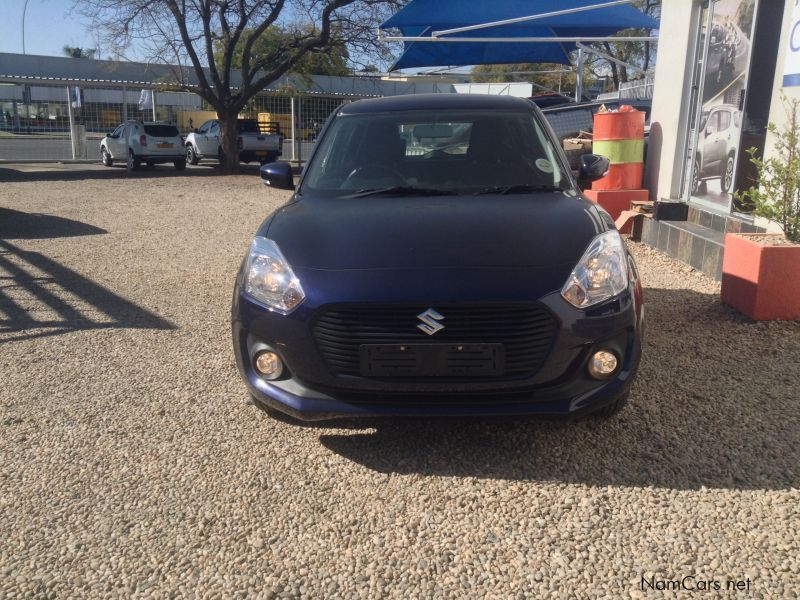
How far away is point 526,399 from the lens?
3.13 m

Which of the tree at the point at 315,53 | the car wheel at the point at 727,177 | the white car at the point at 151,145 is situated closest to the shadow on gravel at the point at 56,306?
the car wheel at the point at 727,177

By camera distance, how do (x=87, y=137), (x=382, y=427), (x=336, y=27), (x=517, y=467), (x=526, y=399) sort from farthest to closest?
(x=87, y=137) < (x=336, y=27) < (x=382, y=427) < (x=517, y=467) < (x=526, y=399)

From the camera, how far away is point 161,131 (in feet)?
80.5

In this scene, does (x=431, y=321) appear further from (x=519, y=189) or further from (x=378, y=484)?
(x=519, y=189)

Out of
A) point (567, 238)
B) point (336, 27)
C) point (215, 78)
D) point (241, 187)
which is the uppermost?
point (336, 27)

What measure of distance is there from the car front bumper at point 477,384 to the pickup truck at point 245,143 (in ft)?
76.0

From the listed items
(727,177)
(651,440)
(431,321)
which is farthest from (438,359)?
(727,177)

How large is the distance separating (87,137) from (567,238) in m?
28.7

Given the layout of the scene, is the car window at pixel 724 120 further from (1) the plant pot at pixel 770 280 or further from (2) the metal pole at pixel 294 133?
(2) the metal pole at pixel 294 133

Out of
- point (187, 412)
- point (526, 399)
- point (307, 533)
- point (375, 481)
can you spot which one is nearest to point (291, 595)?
point (307, 533)

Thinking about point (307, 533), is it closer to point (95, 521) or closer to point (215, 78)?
point (95, 521)

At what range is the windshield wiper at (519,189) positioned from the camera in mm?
4102

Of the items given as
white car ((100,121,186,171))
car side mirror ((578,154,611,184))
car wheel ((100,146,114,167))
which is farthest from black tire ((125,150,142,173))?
car side mirror ((578,154,611,184))

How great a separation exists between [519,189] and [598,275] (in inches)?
39.2
